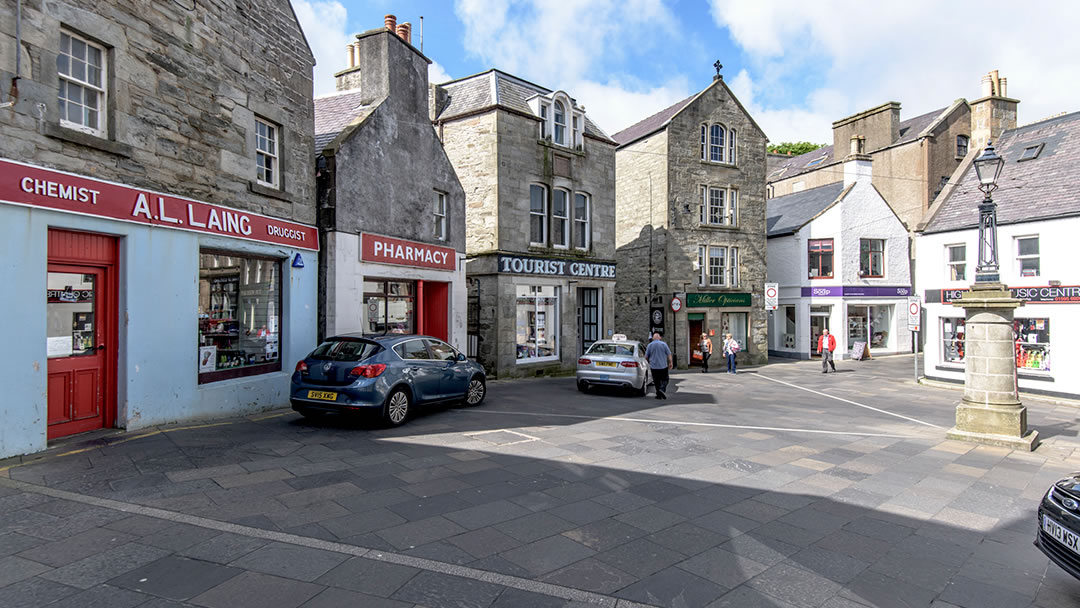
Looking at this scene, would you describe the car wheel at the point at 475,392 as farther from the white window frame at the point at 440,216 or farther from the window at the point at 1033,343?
the window at the point at 1033,343

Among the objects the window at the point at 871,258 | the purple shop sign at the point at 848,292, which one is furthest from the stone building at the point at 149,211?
the window at the point at 871,258

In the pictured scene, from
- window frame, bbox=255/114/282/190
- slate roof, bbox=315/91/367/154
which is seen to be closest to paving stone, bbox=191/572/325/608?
window frame, bbox=255/114/282/190

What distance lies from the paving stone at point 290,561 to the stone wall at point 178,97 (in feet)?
20.4

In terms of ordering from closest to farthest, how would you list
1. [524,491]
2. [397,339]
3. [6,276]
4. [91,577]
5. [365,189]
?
[91,577], [524,491], [6,276], [397,339], [365,189]

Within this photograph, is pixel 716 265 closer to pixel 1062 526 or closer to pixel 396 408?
pixel 396 408

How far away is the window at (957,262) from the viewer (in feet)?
67.2

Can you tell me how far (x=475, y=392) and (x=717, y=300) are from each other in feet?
57.7

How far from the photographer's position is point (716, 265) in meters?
27.2

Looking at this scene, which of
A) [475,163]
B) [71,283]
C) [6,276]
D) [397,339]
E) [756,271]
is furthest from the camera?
[756,271]

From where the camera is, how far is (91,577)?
13.4 ft

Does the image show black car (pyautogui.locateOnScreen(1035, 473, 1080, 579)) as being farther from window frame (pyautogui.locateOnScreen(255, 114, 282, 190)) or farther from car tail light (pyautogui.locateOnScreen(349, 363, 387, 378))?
window frame (pyautogui.locateOnScreen(255, 114, 282, 190))

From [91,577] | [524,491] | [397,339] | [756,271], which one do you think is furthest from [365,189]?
[756,271]

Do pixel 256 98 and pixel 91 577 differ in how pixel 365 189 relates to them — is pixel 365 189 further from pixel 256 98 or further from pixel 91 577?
pixel 91 577

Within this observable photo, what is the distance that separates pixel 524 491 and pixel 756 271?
24656 mm
